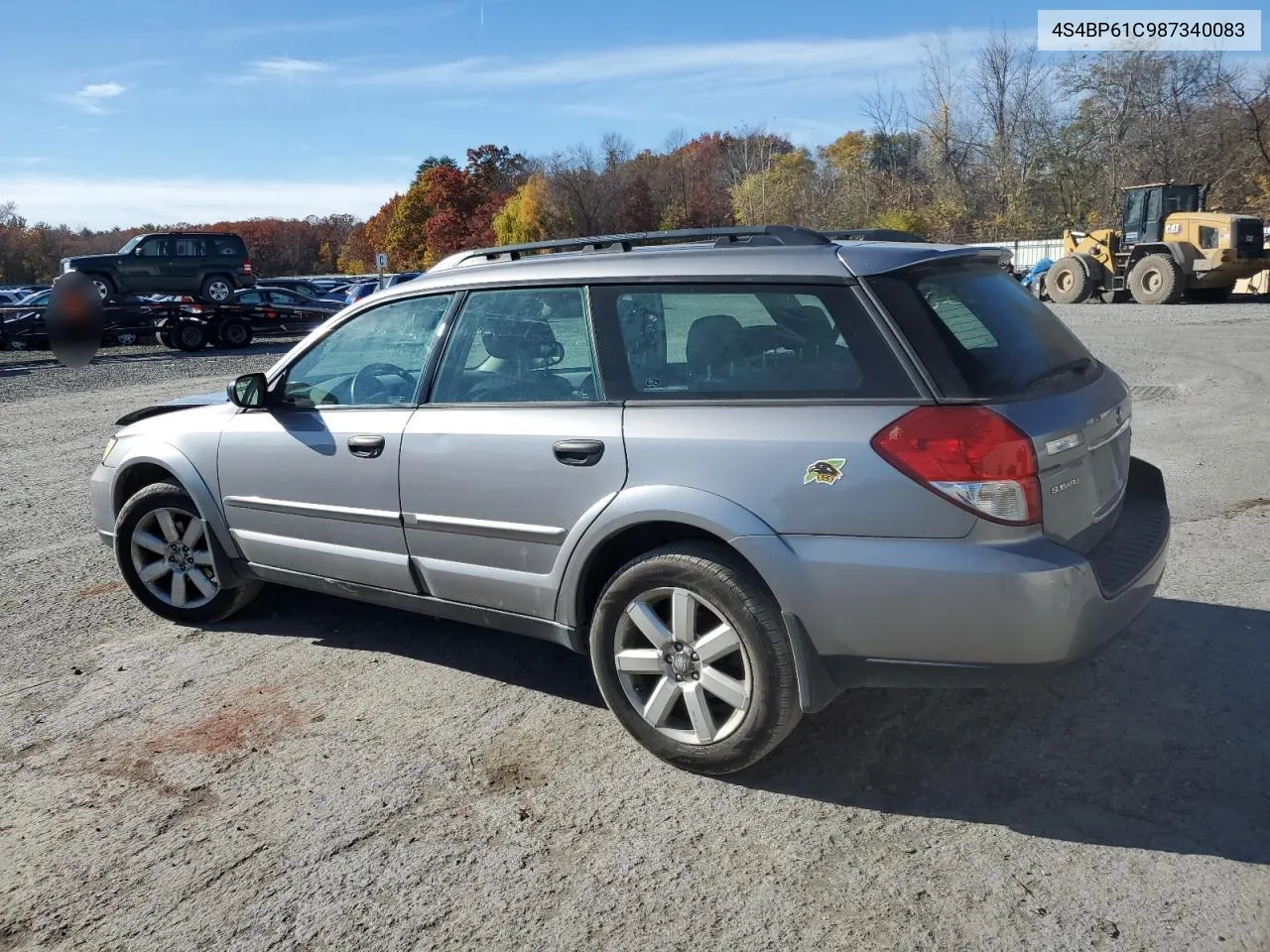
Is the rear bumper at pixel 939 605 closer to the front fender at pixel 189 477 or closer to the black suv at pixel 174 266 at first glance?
the front fender at pixel 189 477

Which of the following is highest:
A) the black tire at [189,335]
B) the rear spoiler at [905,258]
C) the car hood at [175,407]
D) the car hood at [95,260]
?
the car hood at [95,260]

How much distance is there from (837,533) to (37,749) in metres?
3.09

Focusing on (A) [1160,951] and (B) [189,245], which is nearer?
(A) [1160,951]

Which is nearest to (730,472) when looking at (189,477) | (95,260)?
(189,477)

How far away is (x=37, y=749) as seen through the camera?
3.87 metres

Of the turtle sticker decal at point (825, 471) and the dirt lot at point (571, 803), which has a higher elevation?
the turtle sticker decal at point (825, 471)

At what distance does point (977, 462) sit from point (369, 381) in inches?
103

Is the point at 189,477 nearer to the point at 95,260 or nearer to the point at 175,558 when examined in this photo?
the point at 175,558

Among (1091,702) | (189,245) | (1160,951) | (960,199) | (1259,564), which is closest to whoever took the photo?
(1160,951)

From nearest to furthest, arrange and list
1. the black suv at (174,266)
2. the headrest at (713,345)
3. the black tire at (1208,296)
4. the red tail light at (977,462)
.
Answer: the red tail light at (977,462), the headrest at (713,345), the black tire at (1208,296), the black suv at (174,266)

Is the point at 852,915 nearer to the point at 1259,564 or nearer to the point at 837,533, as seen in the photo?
the point at 837,533

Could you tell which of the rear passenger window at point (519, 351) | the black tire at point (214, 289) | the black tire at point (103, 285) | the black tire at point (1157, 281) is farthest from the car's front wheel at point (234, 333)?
the rear passenger window at point (519, 351)

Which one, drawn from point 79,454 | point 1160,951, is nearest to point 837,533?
point 1160,951

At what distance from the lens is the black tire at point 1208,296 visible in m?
25.5
